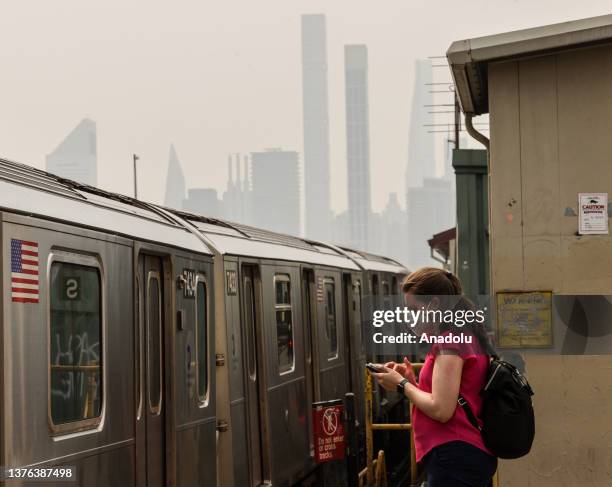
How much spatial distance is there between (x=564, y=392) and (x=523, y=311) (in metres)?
0.62

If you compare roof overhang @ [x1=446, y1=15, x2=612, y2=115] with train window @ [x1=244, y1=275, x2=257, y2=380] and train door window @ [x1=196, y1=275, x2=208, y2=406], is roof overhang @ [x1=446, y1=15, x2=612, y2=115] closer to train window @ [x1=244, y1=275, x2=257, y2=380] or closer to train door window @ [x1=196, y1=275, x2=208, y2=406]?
train door window @ [x1=196, y1=275, x2=208, y2=406]

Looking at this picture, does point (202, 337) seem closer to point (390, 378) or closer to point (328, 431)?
point (328, 431)

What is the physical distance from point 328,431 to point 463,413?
6453mm

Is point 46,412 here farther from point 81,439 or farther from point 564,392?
point 564,392

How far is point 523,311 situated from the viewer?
8125 millimetres

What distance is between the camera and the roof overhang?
7929 mm

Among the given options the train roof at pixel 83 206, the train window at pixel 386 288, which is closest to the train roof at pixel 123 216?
the train roof at pixel 83 206

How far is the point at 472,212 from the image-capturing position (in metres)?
13.5

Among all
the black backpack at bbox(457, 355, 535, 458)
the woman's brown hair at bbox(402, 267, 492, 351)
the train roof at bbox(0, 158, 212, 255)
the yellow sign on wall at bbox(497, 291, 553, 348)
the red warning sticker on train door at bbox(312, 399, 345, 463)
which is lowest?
the red warning sticker on train door at bbox(312, 399, 345, 463)

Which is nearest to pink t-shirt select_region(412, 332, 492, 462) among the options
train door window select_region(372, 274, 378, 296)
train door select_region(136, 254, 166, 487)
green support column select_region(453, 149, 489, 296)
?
train door select_region(136, 254, 166, 487)

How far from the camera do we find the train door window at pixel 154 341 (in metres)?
7.18

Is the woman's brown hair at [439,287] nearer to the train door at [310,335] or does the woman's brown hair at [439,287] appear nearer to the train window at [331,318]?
the train door at [310,335]

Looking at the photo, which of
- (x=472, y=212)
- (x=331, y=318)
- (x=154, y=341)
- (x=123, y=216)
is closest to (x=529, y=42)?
(x=123, y=216)

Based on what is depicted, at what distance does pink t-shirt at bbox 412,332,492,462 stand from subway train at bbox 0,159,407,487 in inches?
67.1
